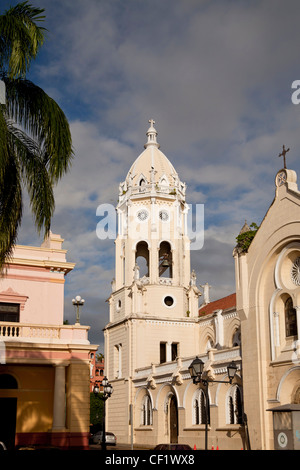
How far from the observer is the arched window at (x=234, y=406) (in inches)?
1281

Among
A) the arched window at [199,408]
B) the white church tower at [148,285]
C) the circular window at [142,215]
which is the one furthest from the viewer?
the circular window at [142,215]

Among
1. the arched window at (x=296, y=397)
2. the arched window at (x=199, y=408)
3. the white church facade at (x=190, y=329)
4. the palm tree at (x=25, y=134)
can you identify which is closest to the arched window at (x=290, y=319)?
the white church facade at (x=190, y=329)

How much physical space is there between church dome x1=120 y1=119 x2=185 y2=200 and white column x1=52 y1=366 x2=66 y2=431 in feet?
89.4

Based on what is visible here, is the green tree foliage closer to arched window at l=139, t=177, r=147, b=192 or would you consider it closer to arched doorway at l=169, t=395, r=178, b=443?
arched doorway at l=169, t=395, r=178, b=443

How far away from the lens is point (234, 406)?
33.1 meters

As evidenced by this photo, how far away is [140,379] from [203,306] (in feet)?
42.5

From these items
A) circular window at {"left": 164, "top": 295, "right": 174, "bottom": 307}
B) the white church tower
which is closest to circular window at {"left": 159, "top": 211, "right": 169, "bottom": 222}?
the white church tower

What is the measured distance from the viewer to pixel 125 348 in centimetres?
4791

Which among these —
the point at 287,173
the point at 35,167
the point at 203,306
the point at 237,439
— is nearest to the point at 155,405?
the point at 237,439

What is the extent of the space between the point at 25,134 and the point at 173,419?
97.0ft

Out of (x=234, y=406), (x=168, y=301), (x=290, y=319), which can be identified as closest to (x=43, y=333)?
(x=290, y=319)

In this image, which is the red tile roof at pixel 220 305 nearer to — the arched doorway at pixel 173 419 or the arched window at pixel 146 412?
the arched doorway at pixel 173 419

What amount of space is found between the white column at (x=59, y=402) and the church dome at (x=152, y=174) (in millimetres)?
27257
